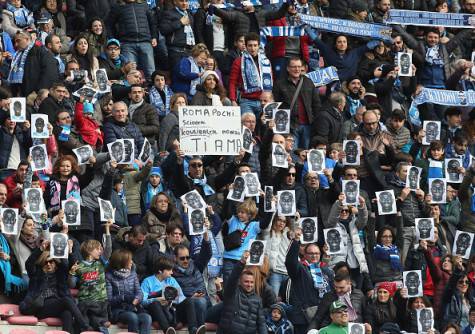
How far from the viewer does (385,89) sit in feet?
101

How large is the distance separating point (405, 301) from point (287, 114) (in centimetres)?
299

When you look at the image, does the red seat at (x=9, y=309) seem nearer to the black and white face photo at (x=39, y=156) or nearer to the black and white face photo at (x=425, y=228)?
the black and white face photo at (x=39, y=156)

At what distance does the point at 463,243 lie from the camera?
27.8 meters

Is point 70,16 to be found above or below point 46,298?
above

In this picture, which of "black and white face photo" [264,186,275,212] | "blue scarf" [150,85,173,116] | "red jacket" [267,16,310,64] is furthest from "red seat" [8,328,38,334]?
"red jacket" [267,16,310,64]

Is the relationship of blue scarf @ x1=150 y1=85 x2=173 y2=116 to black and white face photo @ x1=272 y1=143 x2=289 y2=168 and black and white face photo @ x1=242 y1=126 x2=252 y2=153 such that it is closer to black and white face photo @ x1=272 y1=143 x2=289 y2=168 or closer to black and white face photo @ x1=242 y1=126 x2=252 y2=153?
black and white face photo @ x1=242 y1=126 x2=252 y2=153

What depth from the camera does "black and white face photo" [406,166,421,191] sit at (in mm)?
28406

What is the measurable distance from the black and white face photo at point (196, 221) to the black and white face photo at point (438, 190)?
3780 mm

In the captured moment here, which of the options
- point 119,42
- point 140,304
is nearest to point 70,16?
point 119,42

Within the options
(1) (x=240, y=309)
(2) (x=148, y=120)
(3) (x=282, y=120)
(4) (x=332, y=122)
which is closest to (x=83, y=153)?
(2) (x=148, y=120)

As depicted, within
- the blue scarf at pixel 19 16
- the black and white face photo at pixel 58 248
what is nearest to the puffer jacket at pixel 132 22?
the blue scarf at pixel 19 16

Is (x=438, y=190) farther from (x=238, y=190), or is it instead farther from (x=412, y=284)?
(x=238, y=190)

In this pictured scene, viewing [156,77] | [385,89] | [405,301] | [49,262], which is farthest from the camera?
[385,89]

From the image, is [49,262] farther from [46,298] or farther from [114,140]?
[114,140]
